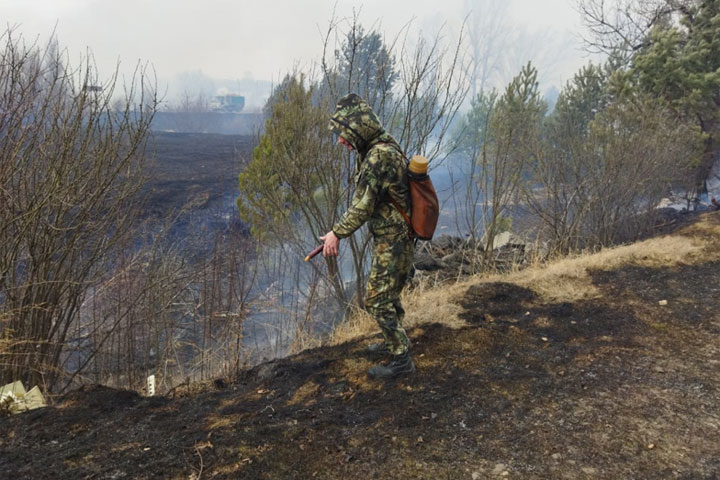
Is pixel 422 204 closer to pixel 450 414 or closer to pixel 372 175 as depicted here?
pixel 372 175

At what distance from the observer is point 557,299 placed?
4.60 m

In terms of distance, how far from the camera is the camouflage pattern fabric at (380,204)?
2.65 metres

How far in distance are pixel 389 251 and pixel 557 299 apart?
→ 2.67 meters

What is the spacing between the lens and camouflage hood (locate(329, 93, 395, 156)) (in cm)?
272

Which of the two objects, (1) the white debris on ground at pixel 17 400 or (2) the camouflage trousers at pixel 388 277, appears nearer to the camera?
(2) the camouflage trousers at pixel 388 277

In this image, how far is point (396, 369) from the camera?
3049 mm

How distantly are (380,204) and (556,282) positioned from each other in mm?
3193

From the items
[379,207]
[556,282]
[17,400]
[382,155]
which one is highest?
[382,155]

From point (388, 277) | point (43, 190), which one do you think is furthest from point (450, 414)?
point (43, 190)

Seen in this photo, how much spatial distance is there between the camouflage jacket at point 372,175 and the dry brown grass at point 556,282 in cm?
165

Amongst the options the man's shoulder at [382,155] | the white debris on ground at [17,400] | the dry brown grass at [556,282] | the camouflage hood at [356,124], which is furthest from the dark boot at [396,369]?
the white debris on ground at [17,400]

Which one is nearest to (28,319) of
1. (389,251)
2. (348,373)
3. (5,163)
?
(5,163)

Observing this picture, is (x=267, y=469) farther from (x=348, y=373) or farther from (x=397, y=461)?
(x=348, y=373)

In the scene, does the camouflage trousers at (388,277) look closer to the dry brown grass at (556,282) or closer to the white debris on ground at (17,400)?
the dry brown grass at (556,282)
